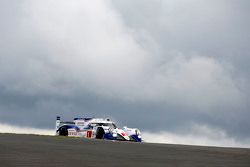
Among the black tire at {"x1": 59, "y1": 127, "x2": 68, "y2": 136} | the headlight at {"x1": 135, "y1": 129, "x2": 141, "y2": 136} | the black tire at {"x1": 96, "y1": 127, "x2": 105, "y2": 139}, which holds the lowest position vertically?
the black tire at {"x1": 96, "y1": 127, "x2": 105, "y2": 139}

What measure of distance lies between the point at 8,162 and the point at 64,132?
34.2 m

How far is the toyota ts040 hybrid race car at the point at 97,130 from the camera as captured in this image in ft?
141

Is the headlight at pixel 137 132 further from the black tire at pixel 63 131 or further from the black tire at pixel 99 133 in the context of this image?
the black tire at pixel 63 131

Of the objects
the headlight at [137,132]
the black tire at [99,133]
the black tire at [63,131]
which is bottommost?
the black tire at [99,133]

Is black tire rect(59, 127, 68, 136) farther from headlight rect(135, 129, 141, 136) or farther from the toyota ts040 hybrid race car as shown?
headlight rect(135, 129, 141, 136)

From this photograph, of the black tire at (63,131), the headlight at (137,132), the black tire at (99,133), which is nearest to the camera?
the black tire at (99,133)

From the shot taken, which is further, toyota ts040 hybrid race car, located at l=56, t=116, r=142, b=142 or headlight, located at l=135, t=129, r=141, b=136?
headlight, located at l=135, t=129, r=141, b=136

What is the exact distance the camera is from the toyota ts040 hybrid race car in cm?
4309

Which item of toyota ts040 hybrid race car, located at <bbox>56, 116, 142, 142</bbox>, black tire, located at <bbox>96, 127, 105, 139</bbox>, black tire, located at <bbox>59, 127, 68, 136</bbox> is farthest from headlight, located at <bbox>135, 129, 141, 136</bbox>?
black tire, located at <bbox>59, 127, 68, 136</bbox>

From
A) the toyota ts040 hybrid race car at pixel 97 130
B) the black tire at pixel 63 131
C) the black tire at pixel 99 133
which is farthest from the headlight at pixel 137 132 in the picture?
the black tire at pixel 63 131

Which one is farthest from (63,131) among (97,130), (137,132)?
(137,132)

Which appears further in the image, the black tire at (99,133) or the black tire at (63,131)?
the black tire at (63,131)

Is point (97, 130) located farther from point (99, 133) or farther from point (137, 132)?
point (137, 132)

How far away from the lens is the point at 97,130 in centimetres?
4453
